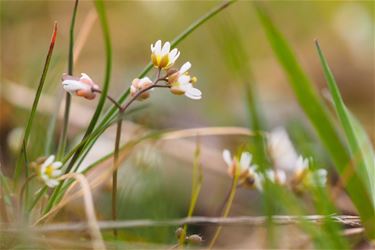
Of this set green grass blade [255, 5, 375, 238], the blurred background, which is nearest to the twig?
green grass blade [255, 5, 375, 238]

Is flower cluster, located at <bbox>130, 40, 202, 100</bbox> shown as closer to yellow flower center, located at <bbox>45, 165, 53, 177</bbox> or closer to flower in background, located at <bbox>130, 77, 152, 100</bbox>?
flower in background, located at <bbox>130, 77, 152, 100</bbox>

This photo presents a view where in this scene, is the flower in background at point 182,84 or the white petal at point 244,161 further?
the white petal at point 244,161

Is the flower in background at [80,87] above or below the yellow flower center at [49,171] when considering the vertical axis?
above

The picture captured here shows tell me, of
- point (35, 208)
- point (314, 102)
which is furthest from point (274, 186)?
point (35, 208)

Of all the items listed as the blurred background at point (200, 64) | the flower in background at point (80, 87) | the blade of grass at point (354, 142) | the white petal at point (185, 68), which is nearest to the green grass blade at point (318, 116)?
the blade of grass at point (354, 142)

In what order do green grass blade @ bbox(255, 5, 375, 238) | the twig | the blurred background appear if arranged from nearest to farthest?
the twig < green grass blade @ bbox(255, 5, 375, 238) < the blurred background

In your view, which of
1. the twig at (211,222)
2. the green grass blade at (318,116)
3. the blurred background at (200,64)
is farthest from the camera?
the blurred background at (200,64)

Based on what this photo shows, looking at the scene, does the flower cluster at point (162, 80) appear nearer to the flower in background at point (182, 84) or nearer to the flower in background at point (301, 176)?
the flower in background at point (182, 84)
